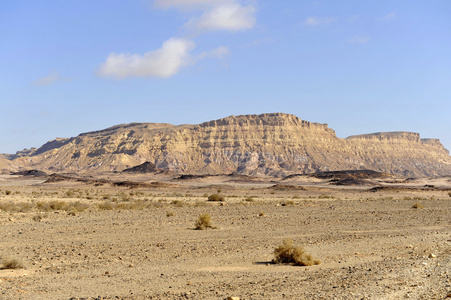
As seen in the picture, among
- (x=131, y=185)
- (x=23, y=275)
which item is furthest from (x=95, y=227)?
(x=131, y=185)

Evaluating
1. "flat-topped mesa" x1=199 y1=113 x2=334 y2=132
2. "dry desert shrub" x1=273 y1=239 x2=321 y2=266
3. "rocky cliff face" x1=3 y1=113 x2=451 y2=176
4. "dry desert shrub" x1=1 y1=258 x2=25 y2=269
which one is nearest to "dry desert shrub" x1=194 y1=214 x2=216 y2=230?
"dry desert shrub" x1=273 y1=239 x2=321 y2=266

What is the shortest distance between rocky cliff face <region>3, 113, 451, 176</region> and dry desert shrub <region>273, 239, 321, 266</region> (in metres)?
136

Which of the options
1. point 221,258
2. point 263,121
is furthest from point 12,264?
point 263,121

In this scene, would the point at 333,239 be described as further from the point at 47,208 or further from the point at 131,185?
the point at 131,185

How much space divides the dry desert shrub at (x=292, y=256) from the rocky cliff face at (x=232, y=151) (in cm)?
13586

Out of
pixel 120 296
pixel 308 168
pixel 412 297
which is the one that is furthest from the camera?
pixel 308 168

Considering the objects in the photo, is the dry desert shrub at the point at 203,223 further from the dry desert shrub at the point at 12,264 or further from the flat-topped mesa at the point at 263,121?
the flat-topped mesa at the point at 263,121

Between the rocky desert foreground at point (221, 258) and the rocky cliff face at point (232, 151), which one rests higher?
the rocky cliff face at point (232, 151)

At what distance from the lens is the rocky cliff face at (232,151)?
157 metres

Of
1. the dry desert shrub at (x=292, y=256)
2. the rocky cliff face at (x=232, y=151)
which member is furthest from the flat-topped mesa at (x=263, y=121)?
the dry desert shrub at (x=292, y=256)

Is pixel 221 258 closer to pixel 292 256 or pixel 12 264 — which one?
pixel 292 256

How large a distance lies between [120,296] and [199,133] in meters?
166

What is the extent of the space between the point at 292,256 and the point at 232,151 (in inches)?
5960

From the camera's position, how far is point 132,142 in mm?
171500
